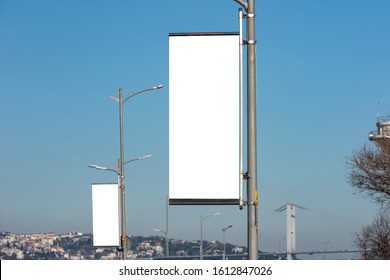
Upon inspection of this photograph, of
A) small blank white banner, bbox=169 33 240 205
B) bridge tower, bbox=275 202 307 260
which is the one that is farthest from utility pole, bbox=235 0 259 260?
bridge tower, bbox=275 202 307 260

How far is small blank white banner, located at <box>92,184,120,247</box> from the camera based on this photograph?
48938mm

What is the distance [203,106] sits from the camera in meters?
11.5

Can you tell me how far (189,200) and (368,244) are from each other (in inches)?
2165

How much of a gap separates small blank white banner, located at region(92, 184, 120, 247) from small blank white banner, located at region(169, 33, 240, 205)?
37.4 meters

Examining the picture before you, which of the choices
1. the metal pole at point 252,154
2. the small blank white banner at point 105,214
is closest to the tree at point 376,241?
the small blank white banner at point 105,214

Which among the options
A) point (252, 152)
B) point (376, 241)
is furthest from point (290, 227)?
point (252, 152)

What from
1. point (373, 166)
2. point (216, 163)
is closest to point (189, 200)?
point (216, 163)

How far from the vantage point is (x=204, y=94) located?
37.9ft

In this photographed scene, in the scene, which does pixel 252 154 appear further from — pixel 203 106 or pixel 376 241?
pixel 376 241

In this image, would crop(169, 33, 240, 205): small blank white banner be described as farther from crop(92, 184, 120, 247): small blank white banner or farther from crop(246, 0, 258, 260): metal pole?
crop(92, 184, 120, 247): small blank white banner

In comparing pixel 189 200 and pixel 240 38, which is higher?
pixel 240 38

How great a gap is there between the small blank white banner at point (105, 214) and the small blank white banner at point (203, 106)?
123 ft

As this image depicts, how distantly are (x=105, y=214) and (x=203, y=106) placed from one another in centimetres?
3797
